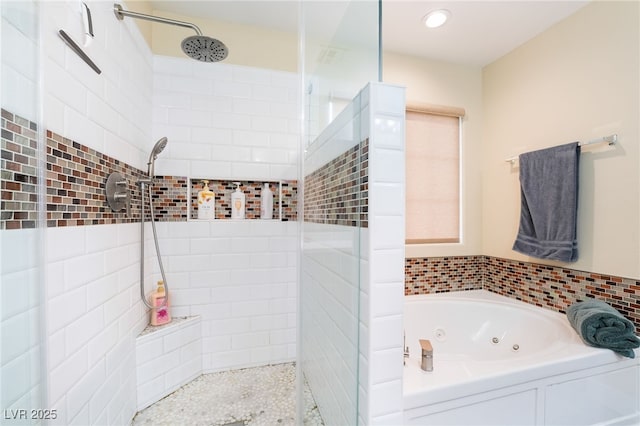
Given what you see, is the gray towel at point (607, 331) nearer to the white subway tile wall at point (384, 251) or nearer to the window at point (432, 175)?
the window at point (432, 175)

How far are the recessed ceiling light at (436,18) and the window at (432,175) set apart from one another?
54 centimetres

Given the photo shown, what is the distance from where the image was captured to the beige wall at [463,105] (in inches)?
87.0

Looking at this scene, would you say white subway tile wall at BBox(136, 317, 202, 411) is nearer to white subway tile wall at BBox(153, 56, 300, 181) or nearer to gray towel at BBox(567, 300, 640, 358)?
white subway tile wall at BBox(153, 56, 300, 181)

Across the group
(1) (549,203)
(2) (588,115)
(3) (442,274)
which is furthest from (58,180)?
(2) (588,115)

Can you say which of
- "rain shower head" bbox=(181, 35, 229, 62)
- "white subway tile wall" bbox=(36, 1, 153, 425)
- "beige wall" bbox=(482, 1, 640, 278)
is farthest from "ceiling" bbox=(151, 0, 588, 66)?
"white subway tile wall" bbox=(36, 1, 153, 425)

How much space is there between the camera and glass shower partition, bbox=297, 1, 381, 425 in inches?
38.4

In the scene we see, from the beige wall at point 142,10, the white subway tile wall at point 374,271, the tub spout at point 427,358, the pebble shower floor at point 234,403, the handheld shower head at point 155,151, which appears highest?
the beige wall at point 142,10

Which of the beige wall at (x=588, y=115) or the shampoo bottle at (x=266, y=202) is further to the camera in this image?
the shampoo bottle at (x=266, y=202)

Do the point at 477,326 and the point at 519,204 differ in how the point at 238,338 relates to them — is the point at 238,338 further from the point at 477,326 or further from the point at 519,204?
the point at 519,204

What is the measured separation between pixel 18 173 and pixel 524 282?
2763mm

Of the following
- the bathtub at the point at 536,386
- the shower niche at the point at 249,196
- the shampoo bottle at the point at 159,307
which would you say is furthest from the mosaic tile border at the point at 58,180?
the bathtub at the point at 536,386

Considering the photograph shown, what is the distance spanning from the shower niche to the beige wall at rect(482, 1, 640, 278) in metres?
1.70

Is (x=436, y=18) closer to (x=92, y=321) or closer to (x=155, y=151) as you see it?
(x=155, y=151)

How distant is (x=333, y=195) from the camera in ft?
3.84
